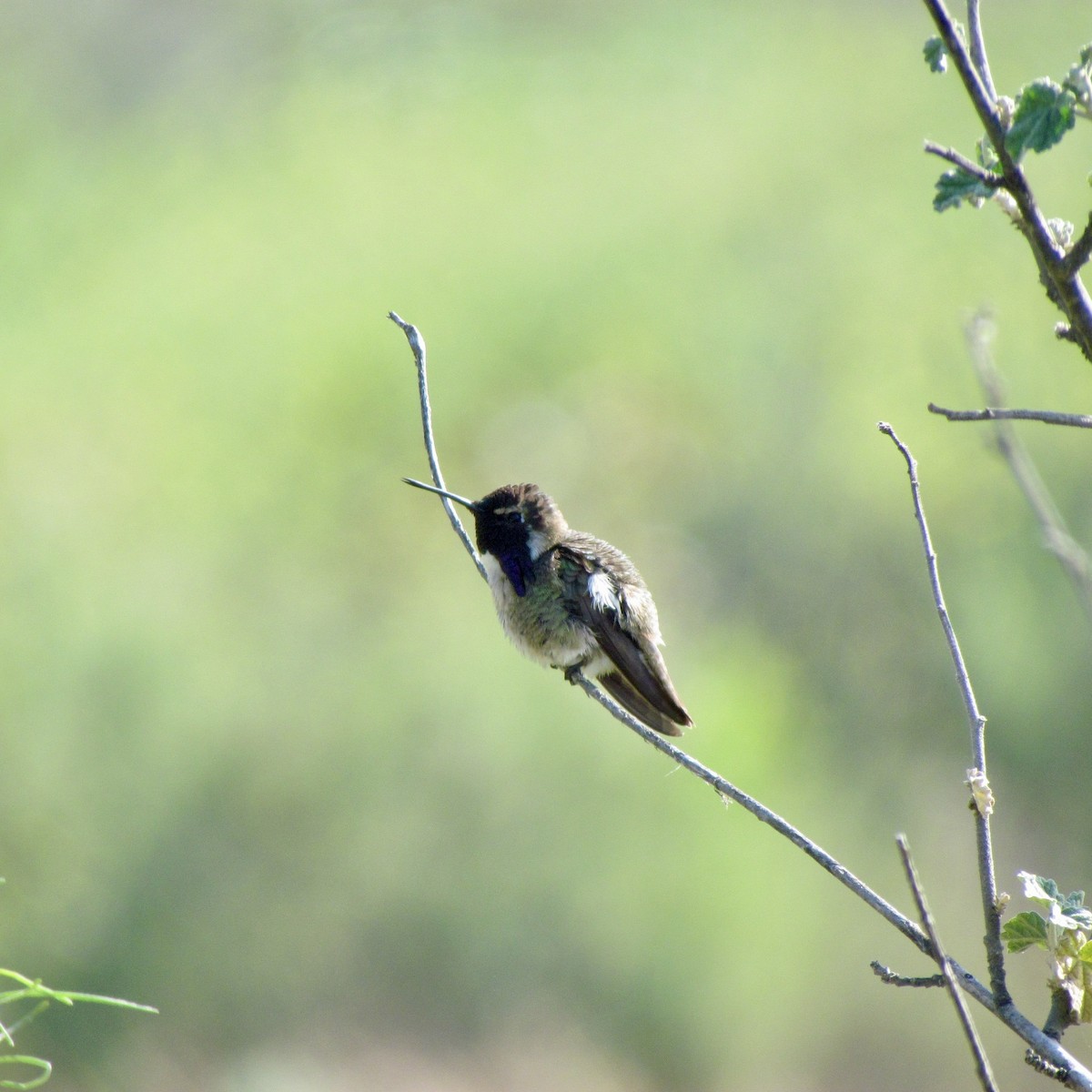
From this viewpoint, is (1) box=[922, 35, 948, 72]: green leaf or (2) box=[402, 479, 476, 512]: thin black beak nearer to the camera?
(1) box=[922, 35, 948, 72]: green leaf

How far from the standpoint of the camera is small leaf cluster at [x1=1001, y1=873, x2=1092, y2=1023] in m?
1.30

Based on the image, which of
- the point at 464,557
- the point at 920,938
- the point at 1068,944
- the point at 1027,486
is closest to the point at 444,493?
the point at 1027,486

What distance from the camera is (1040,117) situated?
108 cm

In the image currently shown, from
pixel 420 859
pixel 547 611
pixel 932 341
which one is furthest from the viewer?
pixel 932 341

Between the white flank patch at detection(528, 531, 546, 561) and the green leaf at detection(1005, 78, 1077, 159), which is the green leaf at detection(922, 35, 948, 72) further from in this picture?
the white flank patch at detection(528, 531, 546, 561)

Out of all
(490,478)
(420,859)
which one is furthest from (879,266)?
(420,859)

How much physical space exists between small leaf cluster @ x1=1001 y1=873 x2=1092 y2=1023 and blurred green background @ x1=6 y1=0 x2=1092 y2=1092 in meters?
4.75

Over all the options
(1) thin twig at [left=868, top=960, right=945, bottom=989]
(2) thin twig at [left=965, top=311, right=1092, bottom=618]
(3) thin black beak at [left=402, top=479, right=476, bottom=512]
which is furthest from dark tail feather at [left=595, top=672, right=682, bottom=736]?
(1) thin twig at [left=868, top=960, right=945, bottom=989]

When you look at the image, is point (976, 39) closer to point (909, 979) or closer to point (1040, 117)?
point (1040, 117)

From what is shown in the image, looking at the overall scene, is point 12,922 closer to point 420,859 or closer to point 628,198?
point 420,859

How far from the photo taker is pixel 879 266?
9.39 m

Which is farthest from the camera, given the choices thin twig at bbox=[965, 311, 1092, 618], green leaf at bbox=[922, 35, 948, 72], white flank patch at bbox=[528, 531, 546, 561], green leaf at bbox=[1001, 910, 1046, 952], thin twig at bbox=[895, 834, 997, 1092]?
white flank patch at bbox=[528, 531, 546, 561]

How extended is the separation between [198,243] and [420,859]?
5616 millimetres

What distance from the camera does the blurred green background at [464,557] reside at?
19.2 feet
